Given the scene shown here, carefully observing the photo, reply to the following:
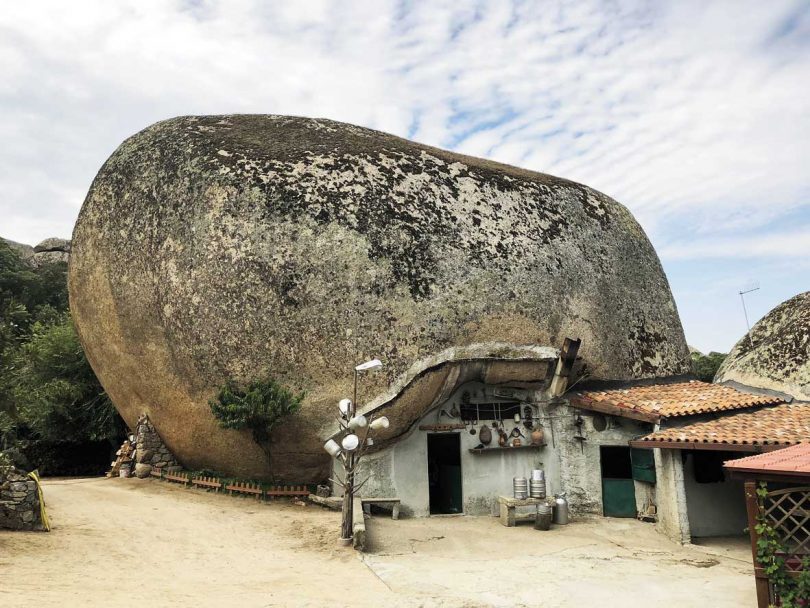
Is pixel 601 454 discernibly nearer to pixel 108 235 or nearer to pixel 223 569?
pixel 223 569

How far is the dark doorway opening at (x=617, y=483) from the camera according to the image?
48.6 ft

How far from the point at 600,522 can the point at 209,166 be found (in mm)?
11940

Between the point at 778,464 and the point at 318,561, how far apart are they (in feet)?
21.6

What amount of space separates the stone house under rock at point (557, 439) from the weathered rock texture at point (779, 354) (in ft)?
10.7

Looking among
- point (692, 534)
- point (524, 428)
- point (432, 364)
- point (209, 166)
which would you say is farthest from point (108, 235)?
point (692, 534)

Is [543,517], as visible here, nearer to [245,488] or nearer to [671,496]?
[671,496]

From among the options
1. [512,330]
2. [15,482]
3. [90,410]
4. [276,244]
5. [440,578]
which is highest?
[276,244]

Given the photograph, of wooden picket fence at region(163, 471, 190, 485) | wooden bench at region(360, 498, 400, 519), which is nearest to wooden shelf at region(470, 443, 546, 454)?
wooden bench at region(360, 498, 400, 519)

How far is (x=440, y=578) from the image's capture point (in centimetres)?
952

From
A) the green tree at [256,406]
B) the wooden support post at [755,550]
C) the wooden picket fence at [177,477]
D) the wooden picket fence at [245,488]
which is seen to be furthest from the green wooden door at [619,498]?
the wooden picket fence at [177,477]

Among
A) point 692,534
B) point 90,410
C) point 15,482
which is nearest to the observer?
point 15,482

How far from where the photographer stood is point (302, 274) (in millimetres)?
14320

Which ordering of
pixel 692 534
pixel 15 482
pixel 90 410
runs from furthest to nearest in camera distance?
pixel 90 410 < pixel 692 534 < pixel 15 482

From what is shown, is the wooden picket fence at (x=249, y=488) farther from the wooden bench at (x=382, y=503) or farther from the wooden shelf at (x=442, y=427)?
the wooden shelf at (x=442, y=427)
